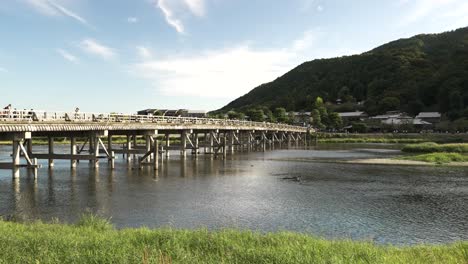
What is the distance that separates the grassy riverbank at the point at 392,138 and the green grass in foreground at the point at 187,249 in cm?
8905

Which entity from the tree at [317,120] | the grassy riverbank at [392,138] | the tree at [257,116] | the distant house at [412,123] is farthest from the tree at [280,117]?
the distant house at [412,123]

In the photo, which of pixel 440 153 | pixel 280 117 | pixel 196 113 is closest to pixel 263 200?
pixel 440 153

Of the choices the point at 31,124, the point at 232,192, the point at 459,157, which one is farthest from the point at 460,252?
the point at 459,157

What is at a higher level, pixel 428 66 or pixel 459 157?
pixel 428 66

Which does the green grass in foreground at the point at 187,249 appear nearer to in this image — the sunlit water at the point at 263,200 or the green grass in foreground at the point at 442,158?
the sunlit water at the point at 263,200

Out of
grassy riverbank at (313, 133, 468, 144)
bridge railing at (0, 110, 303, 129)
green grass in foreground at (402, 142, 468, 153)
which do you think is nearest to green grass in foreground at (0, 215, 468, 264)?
bridge railing at (0, 110, 303, 129)

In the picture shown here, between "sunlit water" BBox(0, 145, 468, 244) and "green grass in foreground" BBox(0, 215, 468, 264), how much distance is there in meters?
4.11

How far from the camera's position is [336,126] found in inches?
5261

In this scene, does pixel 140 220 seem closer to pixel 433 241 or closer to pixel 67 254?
pixel 67 254

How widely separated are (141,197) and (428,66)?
655 ft

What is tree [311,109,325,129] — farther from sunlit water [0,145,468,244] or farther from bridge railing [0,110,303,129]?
sunlit water [0,145,468,244]

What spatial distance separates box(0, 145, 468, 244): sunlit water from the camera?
18.6 m

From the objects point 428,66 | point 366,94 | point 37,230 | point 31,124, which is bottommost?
point 37,230

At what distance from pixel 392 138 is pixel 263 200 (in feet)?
290
